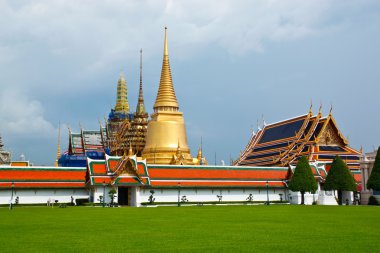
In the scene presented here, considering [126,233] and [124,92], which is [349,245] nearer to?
[126,233]

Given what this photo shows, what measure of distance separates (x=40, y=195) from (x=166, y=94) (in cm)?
2641

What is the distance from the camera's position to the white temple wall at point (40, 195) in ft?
156

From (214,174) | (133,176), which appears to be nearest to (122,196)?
(133,176)

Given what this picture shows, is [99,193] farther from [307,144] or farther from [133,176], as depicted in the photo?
[307,144]

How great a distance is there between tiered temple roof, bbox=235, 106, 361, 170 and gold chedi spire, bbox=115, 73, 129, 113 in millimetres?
36921

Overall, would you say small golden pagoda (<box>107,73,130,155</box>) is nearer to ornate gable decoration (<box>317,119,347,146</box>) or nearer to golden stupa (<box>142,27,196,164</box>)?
golden stupa (<box>142,27,196,164</box>)

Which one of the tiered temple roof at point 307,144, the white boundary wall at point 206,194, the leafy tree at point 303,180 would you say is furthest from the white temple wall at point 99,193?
the tiered temple roof at point 307,144

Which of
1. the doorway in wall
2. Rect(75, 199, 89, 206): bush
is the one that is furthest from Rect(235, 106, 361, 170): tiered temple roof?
Rect(75, 199, 89, 206): bush

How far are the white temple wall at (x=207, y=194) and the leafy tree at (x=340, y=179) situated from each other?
6891 mm

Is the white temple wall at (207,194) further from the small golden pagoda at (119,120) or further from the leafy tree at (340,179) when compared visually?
the small golden pagoda at (119,120)

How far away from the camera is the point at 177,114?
70.8 m

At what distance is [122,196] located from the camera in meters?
50.7

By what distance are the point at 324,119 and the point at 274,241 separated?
55414 millimetres

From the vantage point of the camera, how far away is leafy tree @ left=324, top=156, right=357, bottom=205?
49375 mm
